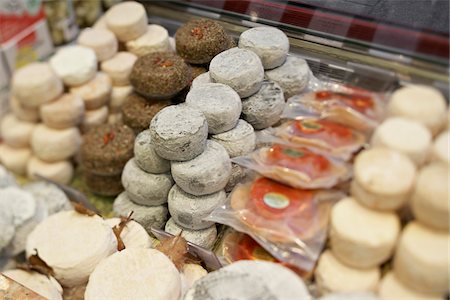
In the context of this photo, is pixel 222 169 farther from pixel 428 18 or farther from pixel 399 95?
pixel 428 18

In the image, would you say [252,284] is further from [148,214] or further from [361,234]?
[148,214]

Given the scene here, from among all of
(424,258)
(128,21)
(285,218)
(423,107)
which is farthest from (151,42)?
(424,258)

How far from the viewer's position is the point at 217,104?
4.05ft

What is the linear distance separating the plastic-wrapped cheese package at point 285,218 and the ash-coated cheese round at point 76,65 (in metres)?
1.03

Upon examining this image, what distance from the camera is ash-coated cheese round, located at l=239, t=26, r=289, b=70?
4.27 ft

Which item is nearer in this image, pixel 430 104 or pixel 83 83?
pixel 430 104

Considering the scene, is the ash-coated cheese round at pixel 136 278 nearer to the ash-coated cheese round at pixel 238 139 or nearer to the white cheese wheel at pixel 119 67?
the ash-coated cheese round at pixel 238 139

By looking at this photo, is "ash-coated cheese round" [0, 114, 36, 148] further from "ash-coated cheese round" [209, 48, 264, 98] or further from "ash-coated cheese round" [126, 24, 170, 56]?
"ash-coated cheese round" [209, 48, 264, 98]

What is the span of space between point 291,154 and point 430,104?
0.93 feet

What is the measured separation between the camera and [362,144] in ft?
3.02

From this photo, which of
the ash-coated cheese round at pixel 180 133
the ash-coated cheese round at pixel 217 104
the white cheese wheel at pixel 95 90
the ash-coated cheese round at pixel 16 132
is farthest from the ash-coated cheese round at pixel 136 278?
the ash-coated cheese round at pixel 16 132

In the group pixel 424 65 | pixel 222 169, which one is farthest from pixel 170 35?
pixel 424 65

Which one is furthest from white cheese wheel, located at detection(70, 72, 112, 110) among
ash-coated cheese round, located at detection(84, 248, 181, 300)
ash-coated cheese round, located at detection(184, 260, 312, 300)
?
ash-coated cheese round, located at detection(184, 260, 312, 300)

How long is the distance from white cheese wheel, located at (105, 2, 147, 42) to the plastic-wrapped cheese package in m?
0.97
